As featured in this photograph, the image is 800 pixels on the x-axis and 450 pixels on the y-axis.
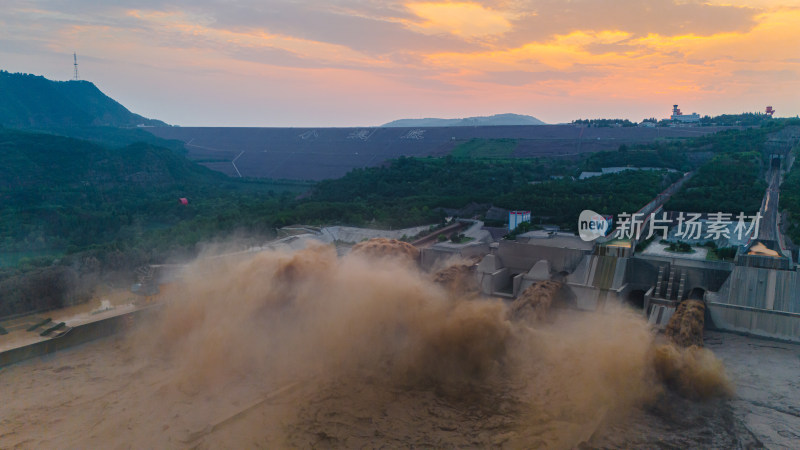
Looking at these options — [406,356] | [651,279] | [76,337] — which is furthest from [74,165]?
[651,279]

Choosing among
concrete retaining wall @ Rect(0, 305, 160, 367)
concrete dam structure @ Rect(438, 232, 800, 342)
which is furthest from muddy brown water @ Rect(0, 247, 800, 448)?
concrete dam structure @ Rect(438, 232, 800, 342)

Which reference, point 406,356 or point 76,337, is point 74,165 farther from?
point 406,356

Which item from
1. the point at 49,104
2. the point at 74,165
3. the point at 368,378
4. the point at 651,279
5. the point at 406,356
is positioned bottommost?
the point at 368,378

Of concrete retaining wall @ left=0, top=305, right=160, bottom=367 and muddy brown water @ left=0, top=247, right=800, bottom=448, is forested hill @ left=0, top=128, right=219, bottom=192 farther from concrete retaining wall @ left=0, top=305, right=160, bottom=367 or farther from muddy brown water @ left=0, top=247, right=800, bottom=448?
muddy brown water @ left=0, top=247, right=800, bottom=448

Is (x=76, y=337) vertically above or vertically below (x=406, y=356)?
below

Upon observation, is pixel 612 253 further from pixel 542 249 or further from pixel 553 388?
pixel 553 388

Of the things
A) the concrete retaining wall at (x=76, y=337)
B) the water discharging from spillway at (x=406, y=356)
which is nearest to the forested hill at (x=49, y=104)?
the concrete retaining wall at (x=76, y=337)

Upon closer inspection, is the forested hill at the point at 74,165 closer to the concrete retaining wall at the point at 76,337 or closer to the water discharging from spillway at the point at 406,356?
the concrete retaining wall at the point at 76,337
